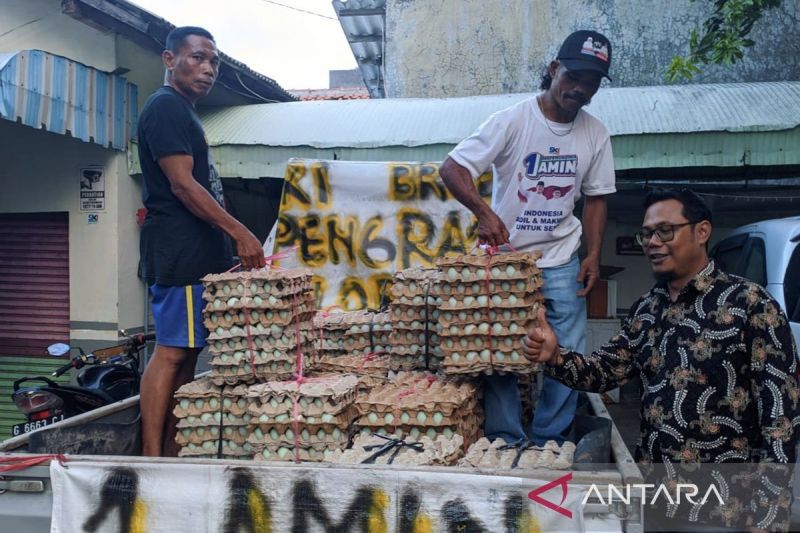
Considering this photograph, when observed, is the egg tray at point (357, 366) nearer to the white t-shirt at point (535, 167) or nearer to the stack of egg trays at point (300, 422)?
the stack of egg trays at point (300, 422)

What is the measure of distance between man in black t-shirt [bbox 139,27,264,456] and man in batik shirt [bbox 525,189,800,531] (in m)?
2.03

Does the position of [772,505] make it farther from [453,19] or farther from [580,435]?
[453,19]

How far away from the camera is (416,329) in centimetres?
376

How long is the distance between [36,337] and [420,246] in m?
5.33

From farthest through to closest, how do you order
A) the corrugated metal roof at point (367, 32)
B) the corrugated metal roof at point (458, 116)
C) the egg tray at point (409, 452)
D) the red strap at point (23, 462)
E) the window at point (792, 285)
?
the corrugated metal roof at point (367, 32) → the corrugated metal roof at point (458, 116) → the window at point (792, 285) → the egg tray at point (409, 452) → the red strap at point (23, 462)

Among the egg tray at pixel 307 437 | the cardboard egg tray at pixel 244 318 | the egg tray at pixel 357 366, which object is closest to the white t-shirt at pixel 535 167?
the egg tray at pixel 357 366

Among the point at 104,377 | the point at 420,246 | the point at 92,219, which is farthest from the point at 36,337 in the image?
the point at 420,246

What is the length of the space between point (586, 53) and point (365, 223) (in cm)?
269

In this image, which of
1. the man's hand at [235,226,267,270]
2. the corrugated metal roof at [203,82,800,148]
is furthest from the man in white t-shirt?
the corrugated metal roof at [203,82,800,148]

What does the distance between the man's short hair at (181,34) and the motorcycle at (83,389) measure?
2077mm

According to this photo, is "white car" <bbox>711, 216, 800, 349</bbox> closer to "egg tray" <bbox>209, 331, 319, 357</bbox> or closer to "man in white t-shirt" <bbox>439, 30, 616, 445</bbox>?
"man in white t-shirt" <bbox>439, 30, 616, 445</bbox>

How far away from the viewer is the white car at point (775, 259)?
480 centimetres

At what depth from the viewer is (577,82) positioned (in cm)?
345

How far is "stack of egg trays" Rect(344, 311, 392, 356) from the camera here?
4.15 metres
